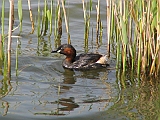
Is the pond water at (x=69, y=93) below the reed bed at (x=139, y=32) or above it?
below

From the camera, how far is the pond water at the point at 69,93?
544cm

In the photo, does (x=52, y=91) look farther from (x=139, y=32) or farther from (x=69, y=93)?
(x=139, y=32)

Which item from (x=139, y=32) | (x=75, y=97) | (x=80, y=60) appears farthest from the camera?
(x=80, y=60)

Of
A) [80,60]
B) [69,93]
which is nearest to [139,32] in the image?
[69,93]

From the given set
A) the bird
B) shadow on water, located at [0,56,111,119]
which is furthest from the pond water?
the bird

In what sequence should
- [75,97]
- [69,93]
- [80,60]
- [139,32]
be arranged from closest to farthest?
[75,97], [69,93], [139,32], [80,60]

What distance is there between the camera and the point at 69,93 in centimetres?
614

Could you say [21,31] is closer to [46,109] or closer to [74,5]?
[74,5]

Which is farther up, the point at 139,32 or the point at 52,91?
the point at 139,32

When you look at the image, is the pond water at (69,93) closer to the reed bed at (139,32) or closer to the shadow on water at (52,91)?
the shadow on water at (52,91)

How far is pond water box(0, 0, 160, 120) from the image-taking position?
5438 millimetres

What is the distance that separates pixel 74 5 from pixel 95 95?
5.81 meters

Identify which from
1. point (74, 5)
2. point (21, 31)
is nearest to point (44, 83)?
point (21, 31)

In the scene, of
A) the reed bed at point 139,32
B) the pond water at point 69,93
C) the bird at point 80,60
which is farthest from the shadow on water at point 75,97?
the bird at point 80,60
